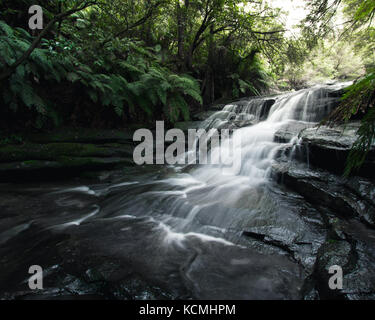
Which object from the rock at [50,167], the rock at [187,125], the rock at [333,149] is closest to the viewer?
the rock at [333,149]

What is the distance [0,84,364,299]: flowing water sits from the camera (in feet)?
5.67

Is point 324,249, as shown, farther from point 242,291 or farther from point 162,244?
point 162,244

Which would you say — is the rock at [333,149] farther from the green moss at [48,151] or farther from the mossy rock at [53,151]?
the green moss at [48,151]

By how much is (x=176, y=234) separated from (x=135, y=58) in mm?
6147

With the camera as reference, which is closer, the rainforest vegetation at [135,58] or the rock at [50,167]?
the rock at [50,167]

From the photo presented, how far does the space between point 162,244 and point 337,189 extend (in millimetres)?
2499

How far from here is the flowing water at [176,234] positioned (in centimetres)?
173

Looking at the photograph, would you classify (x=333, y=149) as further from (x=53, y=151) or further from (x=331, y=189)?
(x=53, y=151)

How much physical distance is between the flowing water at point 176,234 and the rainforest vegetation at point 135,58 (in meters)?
1.22

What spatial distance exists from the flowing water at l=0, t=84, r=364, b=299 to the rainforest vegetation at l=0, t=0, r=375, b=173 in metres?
1.22

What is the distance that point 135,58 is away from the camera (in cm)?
671

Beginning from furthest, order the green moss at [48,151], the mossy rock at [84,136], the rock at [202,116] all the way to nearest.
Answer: the rock at [202,116], the mossy rock at [84,136], the green moss at [48,151]

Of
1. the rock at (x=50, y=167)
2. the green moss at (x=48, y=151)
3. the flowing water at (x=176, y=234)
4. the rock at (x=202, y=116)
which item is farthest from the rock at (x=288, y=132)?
the green moss at (x=48, y=151)
